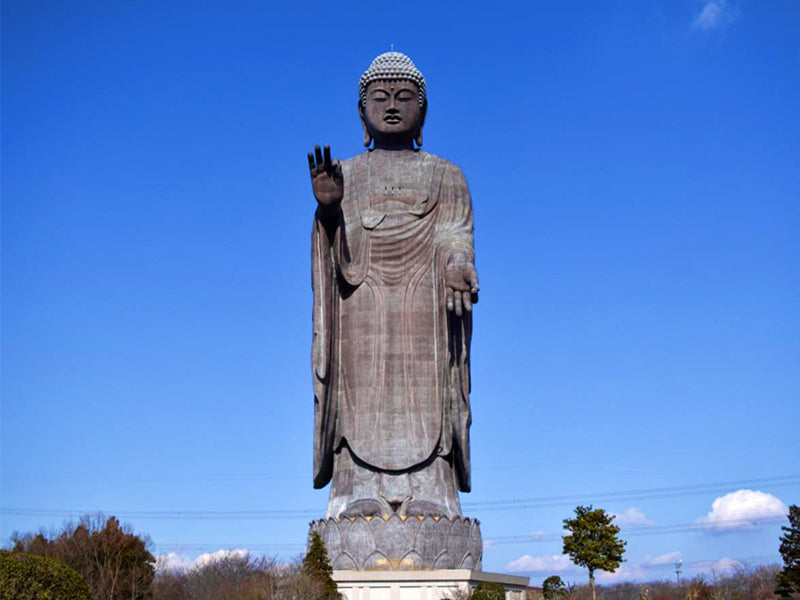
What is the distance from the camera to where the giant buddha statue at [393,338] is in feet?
55.4

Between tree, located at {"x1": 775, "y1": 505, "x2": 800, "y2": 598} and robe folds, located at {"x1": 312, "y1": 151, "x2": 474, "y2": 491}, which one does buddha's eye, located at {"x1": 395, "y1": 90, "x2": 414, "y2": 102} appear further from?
tree, located at {"x1": 775, "y1": 505, "x2": 800, "y2": 598}

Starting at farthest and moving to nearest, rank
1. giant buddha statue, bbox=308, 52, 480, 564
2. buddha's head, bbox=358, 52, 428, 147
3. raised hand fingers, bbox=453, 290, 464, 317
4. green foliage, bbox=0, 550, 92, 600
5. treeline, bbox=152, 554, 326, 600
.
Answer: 1. buddha's head, bbox=358, 52, 428, 147
2. giant buddha statue, bbox=308, 52, 480, 564
3. raised hand fingers, bbox=453, 290, 464, 317
4. treeline, bbox=152, 554, 326, 600
5. green foliage, bbox=0, 550, 92, 600

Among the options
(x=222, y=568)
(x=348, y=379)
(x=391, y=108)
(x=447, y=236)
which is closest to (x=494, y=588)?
(x=348, y=379)

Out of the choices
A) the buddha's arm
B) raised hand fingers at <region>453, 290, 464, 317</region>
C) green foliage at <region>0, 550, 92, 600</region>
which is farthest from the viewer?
the buddha's arm

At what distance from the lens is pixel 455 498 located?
56.5ft

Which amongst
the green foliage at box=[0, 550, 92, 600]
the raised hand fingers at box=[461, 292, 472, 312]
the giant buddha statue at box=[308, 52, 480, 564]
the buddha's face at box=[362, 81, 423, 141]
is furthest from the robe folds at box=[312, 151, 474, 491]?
the green foliage at box=[0, 550, 92, 600]

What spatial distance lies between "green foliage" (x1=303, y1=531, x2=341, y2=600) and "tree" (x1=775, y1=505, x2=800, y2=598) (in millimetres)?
13638

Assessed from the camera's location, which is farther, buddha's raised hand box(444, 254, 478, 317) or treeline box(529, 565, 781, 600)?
treeline box(529, 565, 781, 600)

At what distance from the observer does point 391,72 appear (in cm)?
1828

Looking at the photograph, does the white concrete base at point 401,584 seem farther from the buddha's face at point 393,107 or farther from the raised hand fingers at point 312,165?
the buddha's face at point 393,107

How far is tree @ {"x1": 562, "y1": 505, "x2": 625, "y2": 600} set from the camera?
807 inches

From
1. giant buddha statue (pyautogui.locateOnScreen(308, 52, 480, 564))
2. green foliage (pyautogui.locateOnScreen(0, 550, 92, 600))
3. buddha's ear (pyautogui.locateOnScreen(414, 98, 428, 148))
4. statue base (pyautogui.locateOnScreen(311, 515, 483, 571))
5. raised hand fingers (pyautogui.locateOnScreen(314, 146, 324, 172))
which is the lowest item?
green foliage (pyautogui.locateOnScreen(0, 550, 92, 600))

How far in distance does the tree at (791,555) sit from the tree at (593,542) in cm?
668

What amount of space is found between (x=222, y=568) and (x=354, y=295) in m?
21.1
